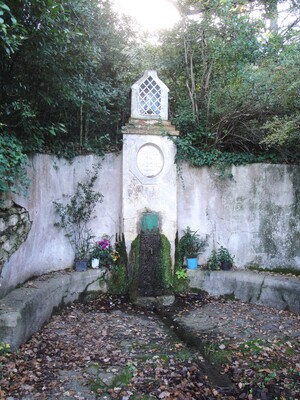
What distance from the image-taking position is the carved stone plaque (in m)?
5.40

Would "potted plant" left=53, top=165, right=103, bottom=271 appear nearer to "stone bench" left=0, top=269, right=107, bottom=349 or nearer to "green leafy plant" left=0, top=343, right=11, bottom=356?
"stone bench" left=0, top=269, right=107, bottom=349

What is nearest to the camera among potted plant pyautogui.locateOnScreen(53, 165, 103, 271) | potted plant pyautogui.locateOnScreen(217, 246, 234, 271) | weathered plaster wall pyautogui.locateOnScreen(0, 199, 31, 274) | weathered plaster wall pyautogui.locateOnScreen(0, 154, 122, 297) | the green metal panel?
weathered plaster wall pyautogui.locateOnScreen(0, 199, 31, 274)

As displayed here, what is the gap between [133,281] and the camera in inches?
202

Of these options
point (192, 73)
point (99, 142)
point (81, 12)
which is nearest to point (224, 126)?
point (192, 73)

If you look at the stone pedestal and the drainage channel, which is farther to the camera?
the stone pedestal

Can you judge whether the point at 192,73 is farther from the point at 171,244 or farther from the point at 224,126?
the point at 171,244

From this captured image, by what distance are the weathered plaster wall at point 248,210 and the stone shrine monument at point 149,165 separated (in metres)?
0.38

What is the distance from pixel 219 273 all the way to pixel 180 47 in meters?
4.50

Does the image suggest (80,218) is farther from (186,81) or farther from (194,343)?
(186,81)

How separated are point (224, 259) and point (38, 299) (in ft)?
10.2

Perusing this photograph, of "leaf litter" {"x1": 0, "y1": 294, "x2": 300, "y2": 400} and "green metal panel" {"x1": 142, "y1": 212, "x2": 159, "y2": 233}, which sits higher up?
"green metal panel" {"x1": 142, "y1": 212, "x2": 159, "y2": 233}

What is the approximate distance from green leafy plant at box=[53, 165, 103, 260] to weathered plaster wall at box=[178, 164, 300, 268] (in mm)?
1555

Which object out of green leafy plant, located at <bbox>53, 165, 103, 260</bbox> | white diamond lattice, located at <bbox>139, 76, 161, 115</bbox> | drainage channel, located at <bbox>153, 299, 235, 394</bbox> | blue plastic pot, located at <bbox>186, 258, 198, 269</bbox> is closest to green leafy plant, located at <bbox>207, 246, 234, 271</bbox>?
blue plastic pot, located at <bbox>186, 258, 198, 269</bbox>

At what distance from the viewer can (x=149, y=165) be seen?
5.43m
